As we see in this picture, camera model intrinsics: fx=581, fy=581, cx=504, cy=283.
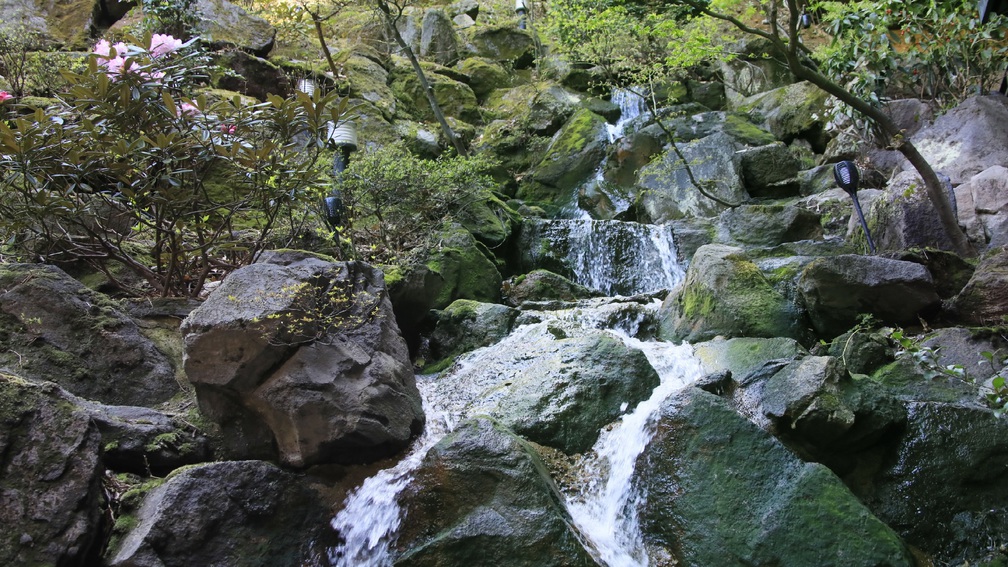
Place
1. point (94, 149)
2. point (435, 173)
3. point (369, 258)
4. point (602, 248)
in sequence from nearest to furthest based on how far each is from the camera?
point (94, 149)
point (369, 258)
point (435, 173)
point (602, 248)

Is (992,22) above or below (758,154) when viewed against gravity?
above

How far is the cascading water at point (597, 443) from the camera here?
4008mm

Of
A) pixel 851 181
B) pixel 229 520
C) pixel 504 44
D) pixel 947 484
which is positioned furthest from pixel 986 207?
pixel 504 44

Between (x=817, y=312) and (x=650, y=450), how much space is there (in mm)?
3321

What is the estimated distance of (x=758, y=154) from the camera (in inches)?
513

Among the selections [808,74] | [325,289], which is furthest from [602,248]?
[325,289]

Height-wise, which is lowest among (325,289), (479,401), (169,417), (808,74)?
(479,401)

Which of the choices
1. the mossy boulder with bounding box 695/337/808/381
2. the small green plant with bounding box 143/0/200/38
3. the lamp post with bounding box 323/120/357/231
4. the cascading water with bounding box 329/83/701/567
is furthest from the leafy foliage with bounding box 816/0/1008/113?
the small green plant with bounding box 143/0/200/38

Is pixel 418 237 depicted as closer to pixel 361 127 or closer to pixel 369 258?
pixel 369 258

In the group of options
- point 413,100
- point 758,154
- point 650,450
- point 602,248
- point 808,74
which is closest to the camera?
A: point 650,450

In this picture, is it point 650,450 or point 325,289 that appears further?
point 325,289

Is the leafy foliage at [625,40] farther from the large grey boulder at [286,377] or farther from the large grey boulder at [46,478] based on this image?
the large grey boulder at [46,478]

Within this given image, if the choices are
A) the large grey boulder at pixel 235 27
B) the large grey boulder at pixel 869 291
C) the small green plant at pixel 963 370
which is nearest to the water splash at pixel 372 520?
the small green plant at pixel 963 370

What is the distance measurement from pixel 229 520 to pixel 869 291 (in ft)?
20.6
